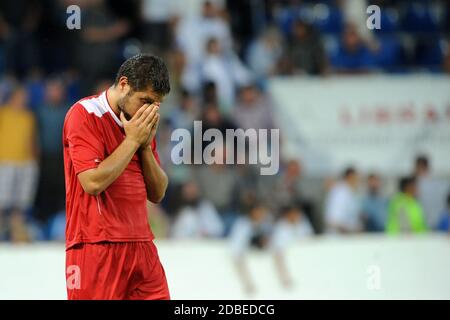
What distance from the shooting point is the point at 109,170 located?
204 inches

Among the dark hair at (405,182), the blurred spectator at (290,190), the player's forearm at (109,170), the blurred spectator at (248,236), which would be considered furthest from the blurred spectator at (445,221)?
the player's forearm at (109,170)

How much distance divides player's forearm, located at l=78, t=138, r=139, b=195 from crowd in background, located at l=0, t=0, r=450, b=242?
5928 mm

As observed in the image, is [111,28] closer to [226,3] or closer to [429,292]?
[226,3]

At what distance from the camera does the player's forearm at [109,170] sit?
519cm

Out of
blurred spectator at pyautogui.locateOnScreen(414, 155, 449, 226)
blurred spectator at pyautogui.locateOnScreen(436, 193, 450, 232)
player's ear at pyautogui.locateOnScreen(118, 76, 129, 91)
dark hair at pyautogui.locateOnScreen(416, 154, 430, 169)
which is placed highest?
player's ear at pyautogui.locateOnScreen(118, 76, 129, 91)

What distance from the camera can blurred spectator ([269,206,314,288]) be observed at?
443 inches

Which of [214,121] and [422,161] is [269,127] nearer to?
[214,121]

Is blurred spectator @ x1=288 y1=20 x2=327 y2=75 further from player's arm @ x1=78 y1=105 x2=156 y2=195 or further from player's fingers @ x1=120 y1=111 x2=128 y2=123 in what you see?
player's arm @ x1=78 y1=105 x2=156 y2=195

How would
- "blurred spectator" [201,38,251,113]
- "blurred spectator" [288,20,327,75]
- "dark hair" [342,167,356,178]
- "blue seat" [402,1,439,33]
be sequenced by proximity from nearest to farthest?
1. "dark hair" [342,167,356,178]
2. "blurred spectator" [201,38,251,113]
3. "blurred spectator" [288,20,327,75]
4. "blue seat" [402,1,439,33]

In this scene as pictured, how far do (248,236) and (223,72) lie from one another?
8.57 ft

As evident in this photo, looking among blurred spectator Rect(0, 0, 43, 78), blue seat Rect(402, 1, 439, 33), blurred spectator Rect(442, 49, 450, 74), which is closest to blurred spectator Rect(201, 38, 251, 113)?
blurred spectator Rect(0, 0, 43, 78)

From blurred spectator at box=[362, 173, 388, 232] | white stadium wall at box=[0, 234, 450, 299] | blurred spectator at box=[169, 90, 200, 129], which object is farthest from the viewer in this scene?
blurred spectator at box=[169, 90, 200, 129]

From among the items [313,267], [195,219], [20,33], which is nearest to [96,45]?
[20,33]

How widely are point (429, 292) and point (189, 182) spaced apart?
284 centimetres
